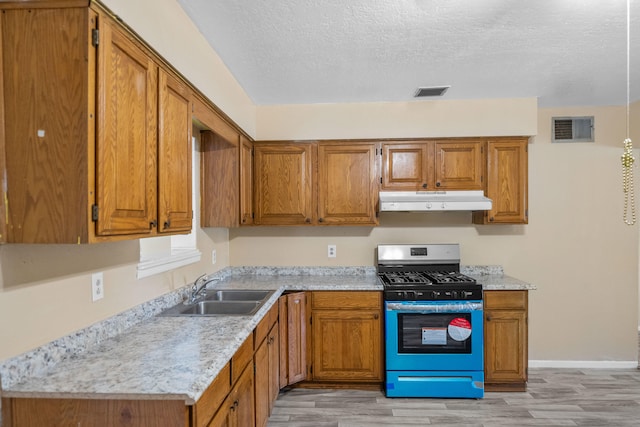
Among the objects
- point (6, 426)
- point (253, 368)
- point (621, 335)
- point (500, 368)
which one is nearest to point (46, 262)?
point (6, 426)

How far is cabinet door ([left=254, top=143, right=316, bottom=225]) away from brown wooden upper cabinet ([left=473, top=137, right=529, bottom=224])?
1.63m

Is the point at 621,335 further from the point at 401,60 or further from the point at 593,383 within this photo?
the point at 401,60

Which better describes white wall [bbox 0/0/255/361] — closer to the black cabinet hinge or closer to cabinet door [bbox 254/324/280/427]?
the black cabinet hinge

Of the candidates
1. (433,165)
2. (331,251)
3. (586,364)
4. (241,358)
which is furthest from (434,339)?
(586,364)

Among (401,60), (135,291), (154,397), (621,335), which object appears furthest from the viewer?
(621,335)

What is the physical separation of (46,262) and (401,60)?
2392 millimetres

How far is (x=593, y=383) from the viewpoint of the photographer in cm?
324

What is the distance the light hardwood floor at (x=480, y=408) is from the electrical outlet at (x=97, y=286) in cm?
164

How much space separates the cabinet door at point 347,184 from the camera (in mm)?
3338

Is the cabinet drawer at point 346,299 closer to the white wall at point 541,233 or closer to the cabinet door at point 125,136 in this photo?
the white wall at point 541,233

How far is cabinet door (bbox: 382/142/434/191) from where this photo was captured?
330 cm

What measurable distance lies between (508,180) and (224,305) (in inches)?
104

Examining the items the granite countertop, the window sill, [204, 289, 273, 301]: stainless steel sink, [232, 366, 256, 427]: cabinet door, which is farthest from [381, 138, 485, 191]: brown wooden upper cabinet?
[232, 366, 256, 427]: cabinet door

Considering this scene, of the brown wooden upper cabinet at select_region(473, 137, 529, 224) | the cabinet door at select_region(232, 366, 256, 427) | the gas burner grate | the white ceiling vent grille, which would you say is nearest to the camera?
the cabinet door at select_region(232, 366, 256, 427)
